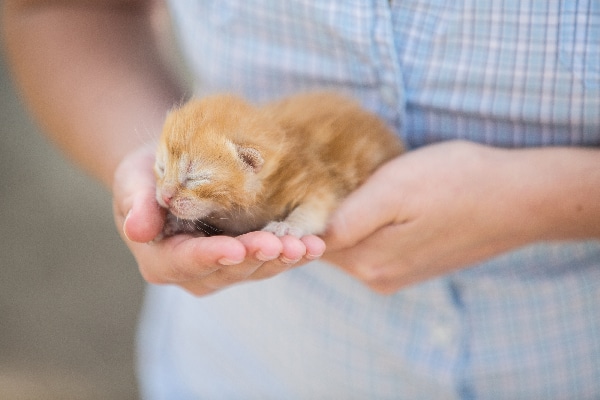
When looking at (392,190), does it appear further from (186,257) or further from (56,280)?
(56,280)

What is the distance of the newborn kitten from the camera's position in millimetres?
868

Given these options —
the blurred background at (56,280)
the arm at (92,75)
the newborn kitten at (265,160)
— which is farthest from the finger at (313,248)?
the blurred background at (56,280)

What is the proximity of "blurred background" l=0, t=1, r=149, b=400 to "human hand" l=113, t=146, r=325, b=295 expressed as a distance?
5.01 ft

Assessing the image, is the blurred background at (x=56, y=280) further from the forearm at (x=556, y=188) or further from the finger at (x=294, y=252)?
the forearm at (x=556, y=188)

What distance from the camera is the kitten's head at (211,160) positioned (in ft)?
2.84

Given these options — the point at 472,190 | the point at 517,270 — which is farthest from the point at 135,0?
the point at 517,270

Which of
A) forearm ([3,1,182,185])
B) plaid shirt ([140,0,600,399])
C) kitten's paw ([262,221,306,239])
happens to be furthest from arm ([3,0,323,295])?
kitten's paw ([262,221,306,239])

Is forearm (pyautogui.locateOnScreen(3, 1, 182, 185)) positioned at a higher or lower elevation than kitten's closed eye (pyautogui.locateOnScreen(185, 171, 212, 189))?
higher

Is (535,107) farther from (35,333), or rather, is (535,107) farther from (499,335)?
(35,333)

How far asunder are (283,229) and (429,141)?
291 millimetres

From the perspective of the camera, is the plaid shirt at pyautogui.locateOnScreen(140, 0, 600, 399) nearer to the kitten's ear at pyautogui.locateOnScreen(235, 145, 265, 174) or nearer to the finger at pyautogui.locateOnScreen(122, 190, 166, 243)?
the kitten's ear at pyautogui.locateOnScreen(235, 145, 265, 174)

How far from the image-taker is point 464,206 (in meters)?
0.85

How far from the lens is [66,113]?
110 cm

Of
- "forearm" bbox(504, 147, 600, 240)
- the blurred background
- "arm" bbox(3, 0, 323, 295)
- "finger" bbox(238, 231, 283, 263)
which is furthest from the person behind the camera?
the blurred background
